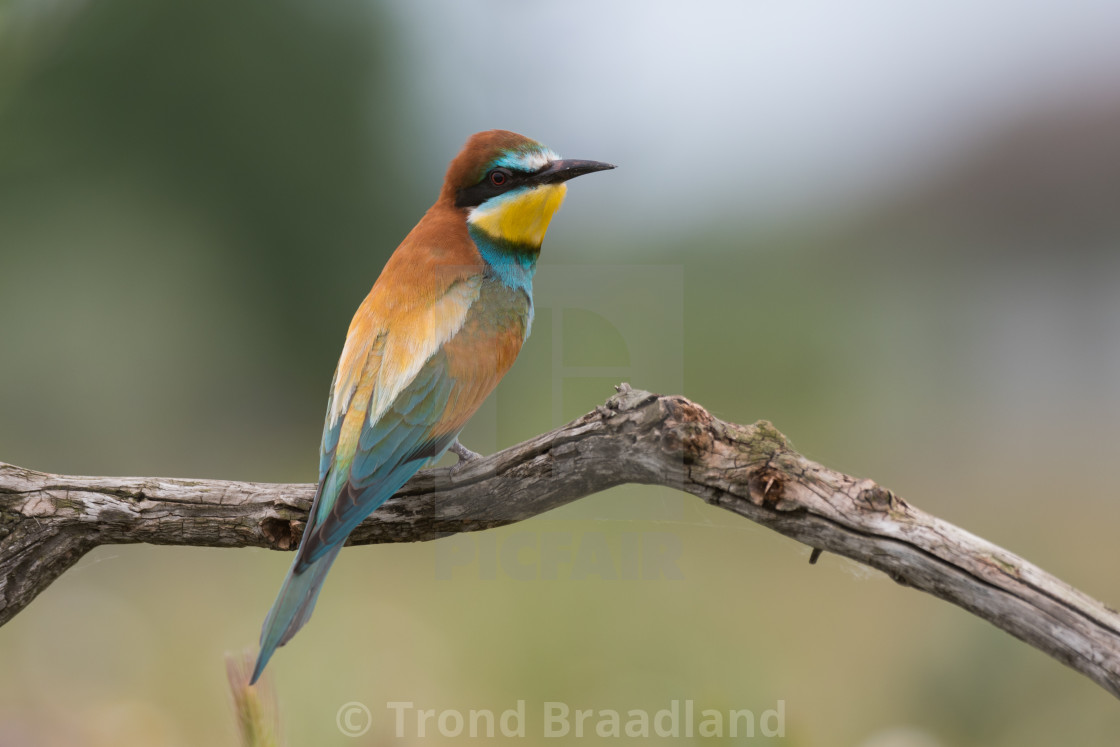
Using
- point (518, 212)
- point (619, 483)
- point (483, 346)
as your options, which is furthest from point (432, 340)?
point (619, 483)

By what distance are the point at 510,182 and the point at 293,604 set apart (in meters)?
0.89

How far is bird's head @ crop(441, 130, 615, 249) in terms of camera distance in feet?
5.05

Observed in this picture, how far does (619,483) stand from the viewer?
1.09 meters

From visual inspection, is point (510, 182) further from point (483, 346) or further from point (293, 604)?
point (293, 604)

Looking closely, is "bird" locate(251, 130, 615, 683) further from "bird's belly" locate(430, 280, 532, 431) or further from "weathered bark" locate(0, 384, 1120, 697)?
"weathered bark" locate(0, 384, 1120, 697)

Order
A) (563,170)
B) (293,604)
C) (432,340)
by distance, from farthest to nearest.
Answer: (563,170) → (432,340) → (293,604)

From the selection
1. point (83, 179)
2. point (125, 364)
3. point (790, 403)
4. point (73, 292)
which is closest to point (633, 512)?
point (790, 403)

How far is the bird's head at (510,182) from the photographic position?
1.54 meters

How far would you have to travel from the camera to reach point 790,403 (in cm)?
289

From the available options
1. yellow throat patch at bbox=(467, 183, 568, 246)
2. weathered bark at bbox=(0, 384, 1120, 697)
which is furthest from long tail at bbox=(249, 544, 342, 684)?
yellow throat patch at bbox=(467, 183, 568, 246)

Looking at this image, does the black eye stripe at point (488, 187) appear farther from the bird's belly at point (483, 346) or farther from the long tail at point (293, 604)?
the long tail at point (293, 604)

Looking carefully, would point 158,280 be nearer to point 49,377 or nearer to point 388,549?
point 49,377

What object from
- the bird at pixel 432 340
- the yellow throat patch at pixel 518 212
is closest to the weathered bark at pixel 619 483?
the bird at pixel 432 340

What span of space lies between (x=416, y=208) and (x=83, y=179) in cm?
129
